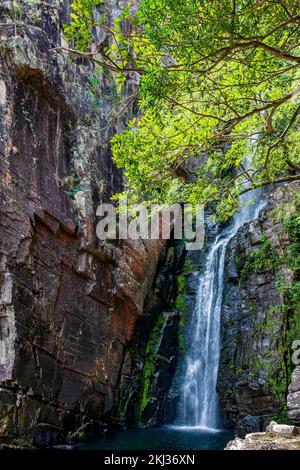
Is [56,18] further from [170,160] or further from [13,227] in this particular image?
[170,160]

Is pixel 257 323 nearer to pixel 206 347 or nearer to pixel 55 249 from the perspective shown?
pixel 206 347

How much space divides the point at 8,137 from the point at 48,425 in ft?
23.3

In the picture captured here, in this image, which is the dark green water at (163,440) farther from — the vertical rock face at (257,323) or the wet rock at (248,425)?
the vertical rock face at (257,323)

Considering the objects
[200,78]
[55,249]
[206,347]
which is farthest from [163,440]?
[200,78]

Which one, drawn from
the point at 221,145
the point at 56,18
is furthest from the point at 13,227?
the point at 56,18

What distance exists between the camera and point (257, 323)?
46.5ft

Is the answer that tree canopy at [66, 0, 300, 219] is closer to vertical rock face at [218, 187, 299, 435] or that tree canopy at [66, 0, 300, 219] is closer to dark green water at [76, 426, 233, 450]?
vertical rock face at [218, 187, 299, 435]

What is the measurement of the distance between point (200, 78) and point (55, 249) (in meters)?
6.63

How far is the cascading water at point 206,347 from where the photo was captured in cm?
1487

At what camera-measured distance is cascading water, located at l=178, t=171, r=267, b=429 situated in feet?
48.8

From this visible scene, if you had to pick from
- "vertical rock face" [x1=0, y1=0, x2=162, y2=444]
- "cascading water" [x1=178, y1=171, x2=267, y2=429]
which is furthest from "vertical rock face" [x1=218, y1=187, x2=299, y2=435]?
"vertical rock face" [x1=0, y1=0, x2=162, y2=444]

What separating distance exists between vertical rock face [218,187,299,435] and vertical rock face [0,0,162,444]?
129 inches

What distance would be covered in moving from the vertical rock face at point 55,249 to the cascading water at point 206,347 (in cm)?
269
